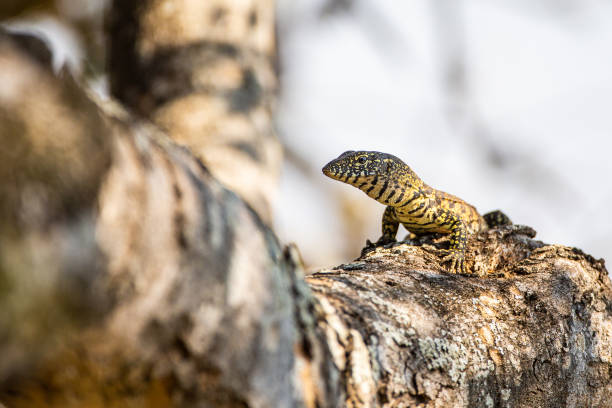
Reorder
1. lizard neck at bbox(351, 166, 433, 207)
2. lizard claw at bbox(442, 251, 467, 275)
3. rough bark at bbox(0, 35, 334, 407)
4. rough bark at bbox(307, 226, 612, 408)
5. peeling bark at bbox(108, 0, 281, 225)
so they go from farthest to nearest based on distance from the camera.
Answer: peeling bark at bbox(108, 0, 281, 225) → lizard neck at bbox(351, 166, 433, 207) → lizard claw at bbox(442, 251, 467, 275) → rough bark at bbox(307, 226, 612, 408) → rough bark at bbox(0, 35, 334, 407)

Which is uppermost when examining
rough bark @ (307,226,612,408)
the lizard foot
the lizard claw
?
the lizard foot

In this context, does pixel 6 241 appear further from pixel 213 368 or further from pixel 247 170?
pixel 247 170

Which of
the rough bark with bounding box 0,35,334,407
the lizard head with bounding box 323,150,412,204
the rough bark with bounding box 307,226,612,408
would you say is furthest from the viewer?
the lizard head with bounding box 323,150,412,204

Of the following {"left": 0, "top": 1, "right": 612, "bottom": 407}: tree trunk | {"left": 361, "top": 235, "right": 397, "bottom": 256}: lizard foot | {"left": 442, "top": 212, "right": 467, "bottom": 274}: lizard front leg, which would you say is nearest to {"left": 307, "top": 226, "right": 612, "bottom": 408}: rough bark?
{"left": 0, "top": 1, "right": 612, "bottom": 407}: tree trunk

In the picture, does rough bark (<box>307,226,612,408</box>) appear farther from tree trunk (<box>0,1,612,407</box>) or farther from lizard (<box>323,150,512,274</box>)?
lizard (<box>323,150,512,274</box>)

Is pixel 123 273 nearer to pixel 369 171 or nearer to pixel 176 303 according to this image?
pixel 176 303

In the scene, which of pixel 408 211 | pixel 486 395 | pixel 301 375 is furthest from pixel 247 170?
pixel 301 375

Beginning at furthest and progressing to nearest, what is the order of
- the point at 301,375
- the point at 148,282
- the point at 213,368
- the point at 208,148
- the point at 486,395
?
the point at 208,148 → the point at 486,395 → the point at 301,375 → the point at 213,368 → the point at 148,282

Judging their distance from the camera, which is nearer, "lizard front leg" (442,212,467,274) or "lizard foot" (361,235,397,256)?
"lizard front leg" (442,212,467,274)

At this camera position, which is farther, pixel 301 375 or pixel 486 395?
pixel 486 395
